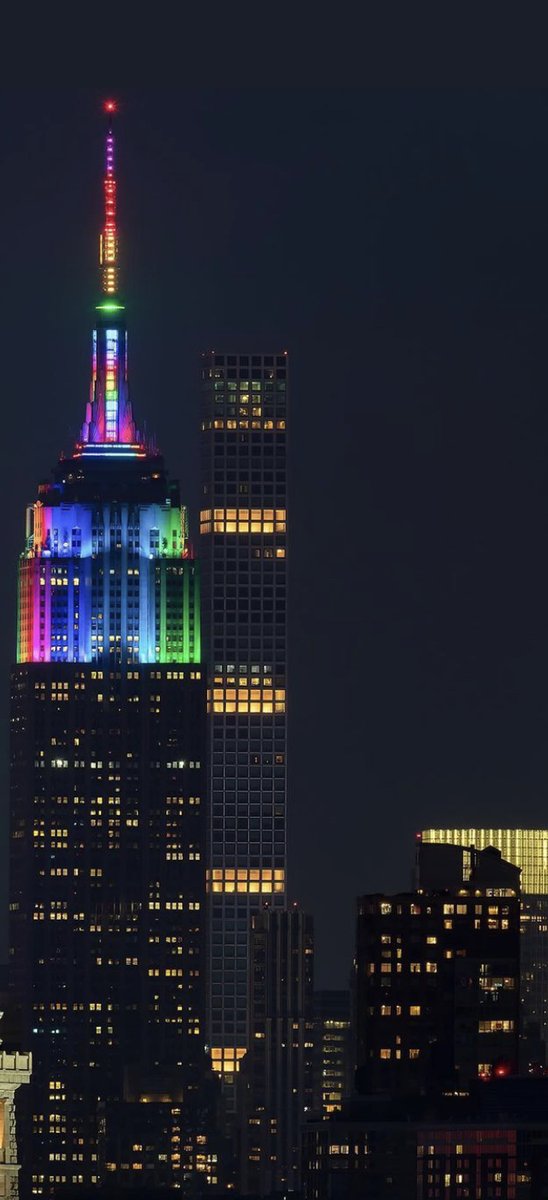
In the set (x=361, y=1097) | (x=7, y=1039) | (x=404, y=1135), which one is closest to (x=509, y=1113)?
(x=404, y=1135)

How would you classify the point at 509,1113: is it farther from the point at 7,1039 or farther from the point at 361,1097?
the point at 7,1039

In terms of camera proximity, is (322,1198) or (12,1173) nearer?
(12,1173)

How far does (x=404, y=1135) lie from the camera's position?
589 feet

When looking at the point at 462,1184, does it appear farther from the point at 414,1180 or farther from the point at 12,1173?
the point at 12,1173

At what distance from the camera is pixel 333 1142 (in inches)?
7293

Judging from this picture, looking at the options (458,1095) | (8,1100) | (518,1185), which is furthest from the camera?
(458,1095)

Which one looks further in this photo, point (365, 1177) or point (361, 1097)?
point (361, 1097)

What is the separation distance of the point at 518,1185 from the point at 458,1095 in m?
16.2

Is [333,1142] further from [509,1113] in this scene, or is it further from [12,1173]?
[12,1173]

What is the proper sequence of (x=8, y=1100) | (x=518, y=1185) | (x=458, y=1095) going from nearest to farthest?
(x=8, y=1100) < (x=518, y=1185) < (x=458, y=1095)

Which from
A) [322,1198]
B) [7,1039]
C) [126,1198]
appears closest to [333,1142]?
[322,1198]

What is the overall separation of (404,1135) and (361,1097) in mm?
15554

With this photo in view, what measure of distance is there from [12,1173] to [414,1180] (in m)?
106

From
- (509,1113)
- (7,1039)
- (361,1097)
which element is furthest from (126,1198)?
(7,1039)
